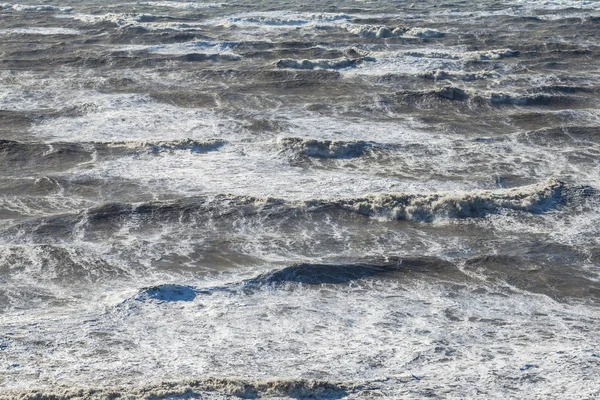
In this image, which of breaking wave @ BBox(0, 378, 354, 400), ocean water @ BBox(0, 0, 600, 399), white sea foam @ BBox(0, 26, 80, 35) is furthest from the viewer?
white sea foam @ BBox(0, 26, 80, 35)

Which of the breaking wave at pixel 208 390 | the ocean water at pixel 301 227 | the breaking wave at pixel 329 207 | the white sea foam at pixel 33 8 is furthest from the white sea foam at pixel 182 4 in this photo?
the breaking wave at pixel 208 390

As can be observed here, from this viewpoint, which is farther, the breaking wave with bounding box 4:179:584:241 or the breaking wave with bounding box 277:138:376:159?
the breaking wave with bounding box 277:138:376:159

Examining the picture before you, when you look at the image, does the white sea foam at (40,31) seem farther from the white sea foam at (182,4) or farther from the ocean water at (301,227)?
the white sea foam at (182,4)

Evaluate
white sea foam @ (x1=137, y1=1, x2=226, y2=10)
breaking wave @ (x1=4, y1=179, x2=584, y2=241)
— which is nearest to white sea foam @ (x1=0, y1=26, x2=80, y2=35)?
white sea foam @ (x1=137, y1=1, x2=226, y2=10)

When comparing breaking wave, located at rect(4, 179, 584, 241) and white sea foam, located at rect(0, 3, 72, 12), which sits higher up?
white sea foam, located at rect(0, 3, 72, 12)

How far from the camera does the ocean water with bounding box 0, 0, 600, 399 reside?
14.0 m

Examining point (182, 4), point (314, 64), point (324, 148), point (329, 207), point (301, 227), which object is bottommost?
point (301, 227)

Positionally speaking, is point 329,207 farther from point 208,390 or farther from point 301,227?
point 208,390

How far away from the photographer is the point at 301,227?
1978 centimetres

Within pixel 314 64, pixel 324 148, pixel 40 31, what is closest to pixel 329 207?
pixel 324 148

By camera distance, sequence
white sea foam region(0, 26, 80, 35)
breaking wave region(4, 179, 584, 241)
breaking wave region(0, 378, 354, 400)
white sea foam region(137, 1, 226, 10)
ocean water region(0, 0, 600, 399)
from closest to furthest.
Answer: breaking wave region(0, 378, 354, 400) < ocean water region(0, 0, 600, 399) < breaking wave region(4, 179, 584, 241) < white sea foam region(0, 26, 80, 35) < white sea foam region(137, 1, 226, 10)

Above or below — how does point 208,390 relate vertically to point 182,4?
below

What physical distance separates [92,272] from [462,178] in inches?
396

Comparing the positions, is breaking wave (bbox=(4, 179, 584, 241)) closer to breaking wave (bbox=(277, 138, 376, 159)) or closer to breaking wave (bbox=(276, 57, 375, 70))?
breaking wave (bbox=(277, 138, 376, 159))
